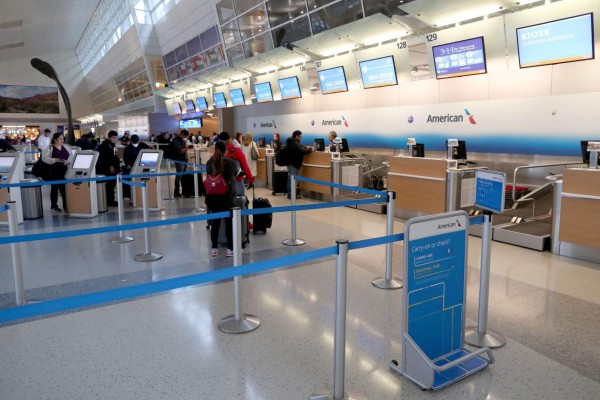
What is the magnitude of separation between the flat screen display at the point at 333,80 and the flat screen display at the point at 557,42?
4732 millimetres

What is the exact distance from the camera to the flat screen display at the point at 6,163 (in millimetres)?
7708

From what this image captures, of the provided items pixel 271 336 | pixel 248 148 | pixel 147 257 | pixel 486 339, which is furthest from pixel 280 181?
pixel 486 339

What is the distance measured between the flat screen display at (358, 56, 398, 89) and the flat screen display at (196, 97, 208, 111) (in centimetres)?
1118

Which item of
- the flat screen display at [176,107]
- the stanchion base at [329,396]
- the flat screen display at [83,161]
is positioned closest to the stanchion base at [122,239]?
the flat screen display at [83,161]

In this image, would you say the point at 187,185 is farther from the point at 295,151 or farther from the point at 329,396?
the point at 329,396

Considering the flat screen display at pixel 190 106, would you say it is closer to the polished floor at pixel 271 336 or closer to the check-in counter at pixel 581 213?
the polished floor at pixel 271 336

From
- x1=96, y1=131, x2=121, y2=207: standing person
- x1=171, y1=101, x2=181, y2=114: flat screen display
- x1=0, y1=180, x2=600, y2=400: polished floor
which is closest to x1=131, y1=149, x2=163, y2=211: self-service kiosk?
x1=96, y1=131, x2=121, y2=207: standing person

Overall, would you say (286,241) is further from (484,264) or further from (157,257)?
(484,264)

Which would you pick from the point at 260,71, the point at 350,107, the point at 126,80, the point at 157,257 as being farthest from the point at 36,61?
the point at 157,257

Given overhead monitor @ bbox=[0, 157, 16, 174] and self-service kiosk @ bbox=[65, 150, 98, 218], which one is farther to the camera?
self-service kiosk @ bbox=[65, 150, 98, 218]

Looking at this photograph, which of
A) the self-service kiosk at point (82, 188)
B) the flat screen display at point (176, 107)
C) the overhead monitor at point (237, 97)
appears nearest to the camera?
the self-service kiosk at point (82, 188)

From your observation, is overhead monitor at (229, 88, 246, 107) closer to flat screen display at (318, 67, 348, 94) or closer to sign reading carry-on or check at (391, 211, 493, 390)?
flat screen display at (318, 67, 348, 94)

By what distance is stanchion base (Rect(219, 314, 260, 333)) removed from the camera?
3428 mm

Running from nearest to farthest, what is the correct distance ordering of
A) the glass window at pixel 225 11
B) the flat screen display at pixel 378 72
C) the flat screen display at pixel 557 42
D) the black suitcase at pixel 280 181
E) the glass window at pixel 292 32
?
the flat screen display at pixel 557 42 → the flat screen display at pixel 378 72 → the black suitcase at pixel 280 181 → the glass window at pixel 292 32 → the glass window at pixel 225 11
